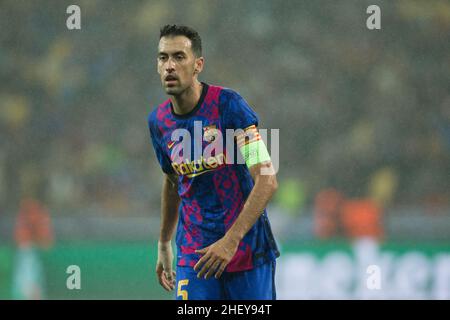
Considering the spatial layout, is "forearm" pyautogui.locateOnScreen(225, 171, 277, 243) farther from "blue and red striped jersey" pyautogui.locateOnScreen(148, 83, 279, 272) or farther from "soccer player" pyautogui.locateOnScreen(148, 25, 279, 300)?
"blue and red striped jersey" pyautogui.locateOnScreen(148, 83, 279, 272)

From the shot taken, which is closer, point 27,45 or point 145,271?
point 145,271

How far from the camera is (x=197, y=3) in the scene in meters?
10.3

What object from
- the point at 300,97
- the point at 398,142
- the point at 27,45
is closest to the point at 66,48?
the point at 27,45

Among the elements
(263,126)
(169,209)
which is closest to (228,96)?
(169,209)

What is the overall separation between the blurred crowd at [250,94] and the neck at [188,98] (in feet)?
16.4

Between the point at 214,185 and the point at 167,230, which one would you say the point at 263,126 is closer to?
the point at 167,230

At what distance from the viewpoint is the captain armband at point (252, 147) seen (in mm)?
3936

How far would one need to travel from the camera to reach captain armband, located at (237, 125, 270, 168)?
3.94m

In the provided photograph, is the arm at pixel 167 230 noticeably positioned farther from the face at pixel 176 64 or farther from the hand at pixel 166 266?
the face at pixel 176 64

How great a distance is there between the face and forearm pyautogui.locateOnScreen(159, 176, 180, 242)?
711mm

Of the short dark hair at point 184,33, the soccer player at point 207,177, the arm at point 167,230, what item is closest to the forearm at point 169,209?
the arm at point 167,230

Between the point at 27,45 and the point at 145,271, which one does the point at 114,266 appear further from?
the point at 27,45
